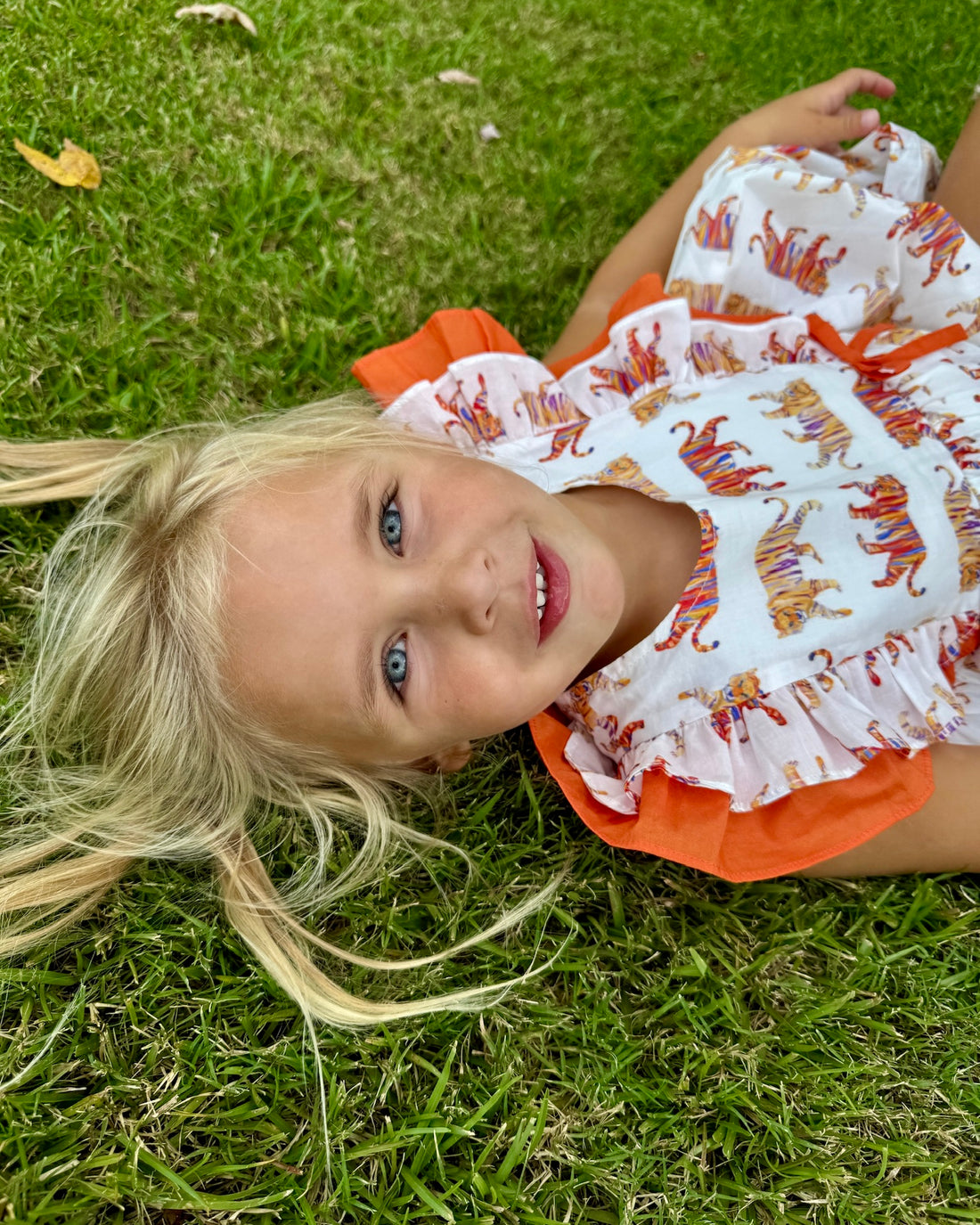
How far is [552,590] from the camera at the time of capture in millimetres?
1783

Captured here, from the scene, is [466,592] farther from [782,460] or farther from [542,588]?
[782,460]

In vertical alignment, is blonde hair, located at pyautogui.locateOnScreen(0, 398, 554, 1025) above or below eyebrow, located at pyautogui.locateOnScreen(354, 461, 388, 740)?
below

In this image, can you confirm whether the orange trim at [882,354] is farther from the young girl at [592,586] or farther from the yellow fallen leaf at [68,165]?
the yellow fallen leaf at [68,165]

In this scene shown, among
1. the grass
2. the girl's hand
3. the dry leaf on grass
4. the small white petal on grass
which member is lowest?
the grass

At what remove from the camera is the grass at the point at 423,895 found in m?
1.58

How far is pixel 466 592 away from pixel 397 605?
5.3 inches

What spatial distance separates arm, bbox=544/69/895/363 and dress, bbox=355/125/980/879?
0.50 ft

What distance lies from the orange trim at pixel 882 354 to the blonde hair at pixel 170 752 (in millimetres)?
1125

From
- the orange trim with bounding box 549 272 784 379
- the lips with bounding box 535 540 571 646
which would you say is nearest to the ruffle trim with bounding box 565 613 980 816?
the lips with bounding box 535 540 571 646

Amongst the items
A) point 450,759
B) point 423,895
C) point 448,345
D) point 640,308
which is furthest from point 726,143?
point 423,895

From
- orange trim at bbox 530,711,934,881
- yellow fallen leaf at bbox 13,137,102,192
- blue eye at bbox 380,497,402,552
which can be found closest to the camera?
blue eye at bbox 380,497,402,552

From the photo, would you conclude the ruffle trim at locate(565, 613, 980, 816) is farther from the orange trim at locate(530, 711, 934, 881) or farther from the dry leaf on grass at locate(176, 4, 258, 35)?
the dry leaf on grass at locate(176, 4, 258, 35)

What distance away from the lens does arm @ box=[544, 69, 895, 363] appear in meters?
2.53

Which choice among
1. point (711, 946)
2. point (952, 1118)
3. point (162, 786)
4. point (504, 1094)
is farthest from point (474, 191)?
point (952, 1118)
